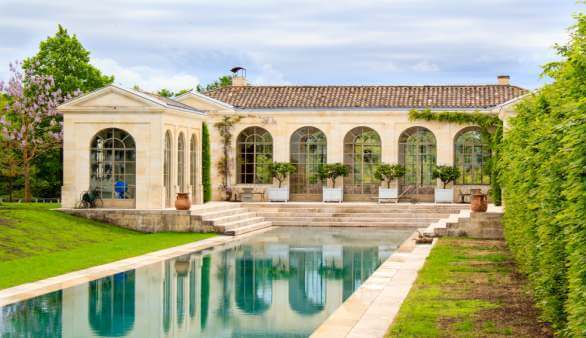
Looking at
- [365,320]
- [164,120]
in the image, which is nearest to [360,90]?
[164,120]

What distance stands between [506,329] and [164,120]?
720 inches

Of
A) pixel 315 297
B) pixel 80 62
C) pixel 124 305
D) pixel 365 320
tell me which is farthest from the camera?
pixel 80 62

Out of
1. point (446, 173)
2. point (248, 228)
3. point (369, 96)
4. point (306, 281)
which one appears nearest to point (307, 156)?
point (369, 96)

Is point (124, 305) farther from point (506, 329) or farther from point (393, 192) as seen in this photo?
point (393, 192)

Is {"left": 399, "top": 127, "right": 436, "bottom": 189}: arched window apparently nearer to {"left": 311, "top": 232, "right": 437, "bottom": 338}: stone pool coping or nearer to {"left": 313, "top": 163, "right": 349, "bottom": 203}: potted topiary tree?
{"left": 313, "top": 163, "right": 349, "bottom": 203}: potted topiary tree

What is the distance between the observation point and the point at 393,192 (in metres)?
33.5

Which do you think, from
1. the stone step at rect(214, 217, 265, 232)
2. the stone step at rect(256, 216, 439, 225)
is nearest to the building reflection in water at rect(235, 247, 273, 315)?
the stone step at rect(214, 217, 265, 232)

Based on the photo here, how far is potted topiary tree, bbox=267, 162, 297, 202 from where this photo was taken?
3409cm

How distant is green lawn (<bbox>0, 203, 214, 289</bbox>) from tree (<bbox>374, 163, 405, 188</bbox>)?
444 inches

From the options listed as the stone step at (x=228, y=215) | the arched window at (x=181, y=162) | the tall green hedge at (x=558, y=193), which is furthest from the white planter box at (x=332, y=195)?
the tall green hedge at (x=558, y=193)

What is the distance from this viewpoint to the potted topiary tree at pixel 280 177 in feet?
112

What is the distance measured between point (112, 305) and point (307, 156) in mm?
23127

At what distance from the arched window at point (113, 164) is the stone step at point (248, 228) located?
373 cm

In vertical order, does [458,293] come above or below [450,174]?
below
